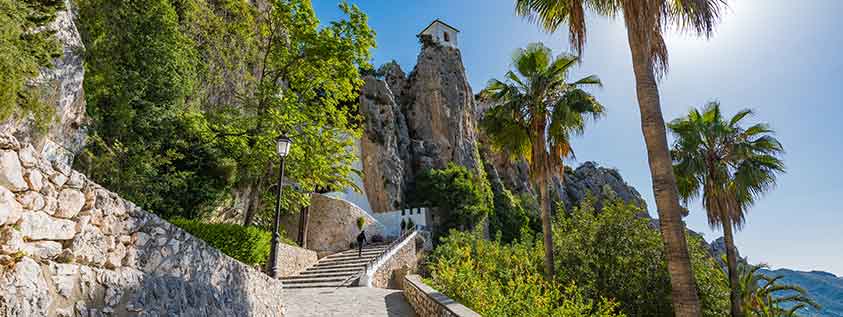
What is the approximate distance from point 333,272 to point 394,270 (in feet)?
10.4

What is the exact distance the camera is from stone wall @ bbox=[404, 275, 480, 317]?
495cm

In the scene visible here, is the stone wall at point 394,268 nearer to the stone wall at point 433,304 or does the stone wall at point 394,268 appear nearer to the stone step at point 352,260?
the stone step at point 352,260

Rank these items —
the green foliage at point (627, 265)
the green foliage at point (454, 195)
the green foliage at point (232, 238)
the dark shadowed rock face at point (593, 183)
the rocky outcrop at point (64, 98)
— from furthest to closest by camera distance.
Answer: the dark shadowed rock face at point (593, 183) → the green foliage at point (454, 195) → the green foliage at point (232, 238) → the green foliage at point (627, 265) → the rocky outcrop at point (64, 98)

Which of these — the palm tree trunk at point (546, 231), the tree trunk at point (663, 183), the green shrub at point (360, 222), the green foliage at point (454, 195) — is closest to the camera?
the tree trunk at point (663, 183)

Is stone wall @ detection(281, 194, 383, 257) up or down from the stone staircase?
up

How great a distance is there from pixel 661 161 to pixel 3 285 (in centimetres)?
562

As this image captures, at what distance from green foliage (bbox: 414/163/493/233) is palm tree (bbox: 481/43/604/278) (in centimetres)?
1525

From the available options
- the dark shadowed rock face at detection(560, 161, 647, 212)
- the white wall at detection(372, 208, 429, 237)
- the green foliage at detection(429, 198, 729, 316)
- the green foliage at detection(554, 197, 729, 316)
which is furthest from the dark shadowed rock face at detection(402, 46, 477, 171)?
the green foliage at detection(554, 197, 729, 316)

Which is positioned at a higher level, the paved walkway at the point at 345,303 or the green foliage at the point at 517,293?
the green foliage at the point at 517,293

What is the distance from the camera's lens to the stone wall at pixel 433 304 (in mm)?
4953

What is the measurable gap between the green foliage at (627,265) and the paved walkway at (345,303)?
4.17 metres

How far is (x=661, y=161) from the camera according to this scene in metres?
4.42

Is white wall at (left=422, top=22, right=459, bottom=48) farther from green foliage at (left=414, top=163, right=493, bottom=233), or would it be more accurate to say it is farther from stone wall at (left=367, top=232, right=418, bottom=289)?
stone wall at (left=367, top=232, right=418, bottom=289)

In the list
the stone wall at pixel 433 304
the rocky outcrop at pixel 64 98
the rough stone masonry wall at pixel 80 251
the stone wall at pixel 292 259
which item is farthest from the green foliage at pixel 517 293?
the rocky outcrop at pixel 64 98
